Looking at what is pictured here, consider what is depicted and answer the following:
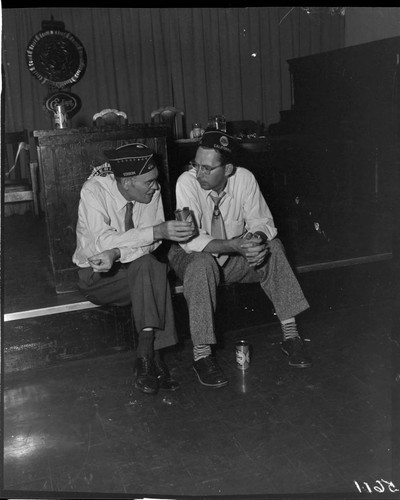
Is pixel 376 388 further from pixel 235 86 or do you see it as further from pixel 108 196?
pixel 235 86

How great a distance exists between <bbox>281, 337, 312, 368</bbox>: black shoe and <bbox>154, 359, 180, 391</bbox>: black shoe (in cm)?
60

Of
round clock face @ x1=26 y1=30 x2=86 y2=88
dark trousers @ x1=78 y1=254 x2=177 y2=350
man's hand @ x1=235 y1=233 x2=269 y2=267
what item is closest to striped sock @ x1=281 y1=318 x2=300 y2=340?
man's hand @ x1=235 y1=233 x2=269 y2=267

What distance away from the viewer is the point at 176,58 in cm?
704

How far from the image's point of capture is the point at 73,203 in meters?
3.02

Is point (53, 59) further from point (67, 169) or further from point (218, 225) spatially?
point (218, 225)

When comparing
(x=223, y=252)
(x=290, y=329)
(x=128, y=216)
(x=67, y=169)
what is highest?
(x=67, y=169)

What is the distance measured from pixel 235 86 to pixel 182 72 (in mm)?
795

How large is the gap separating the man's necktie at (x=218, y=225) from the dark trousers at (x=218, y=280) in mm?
39

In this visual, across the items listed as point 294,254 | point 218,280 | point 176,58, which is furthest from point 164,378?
point 176,58

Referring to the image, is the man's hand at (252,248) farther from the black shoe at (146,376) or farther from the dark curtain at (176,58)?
the dark curtain at (176,58)

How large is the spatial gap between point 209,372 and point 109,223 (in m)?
0.91

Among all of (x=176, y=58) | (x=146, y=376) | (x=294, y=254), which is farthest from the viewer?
(x=176, y=58)

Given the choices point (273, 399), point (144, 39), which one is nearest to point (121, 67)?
point (144, 39)

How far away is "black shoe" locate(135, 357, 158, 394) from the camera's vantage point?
248 cm
